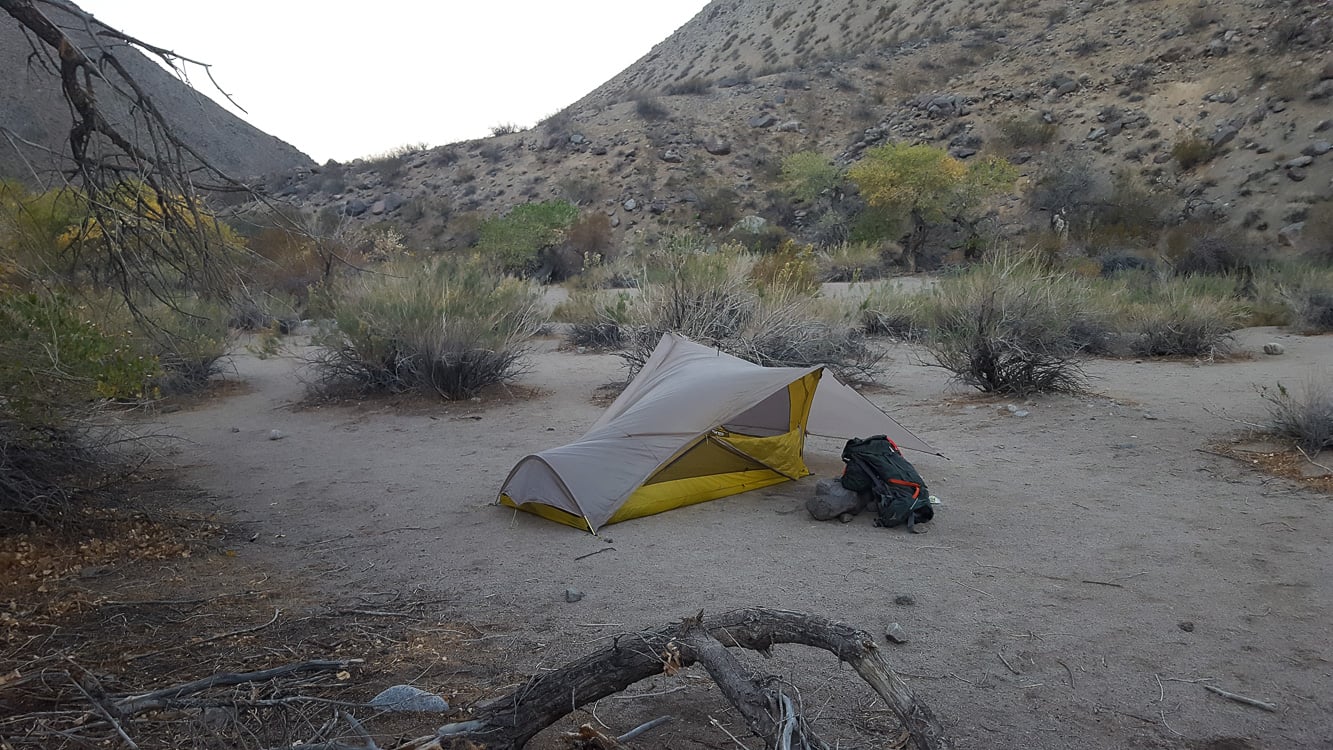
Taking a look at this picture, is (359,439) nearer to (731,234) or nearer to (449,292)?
(449,292)

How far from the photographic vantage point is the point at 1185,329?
12.8 m

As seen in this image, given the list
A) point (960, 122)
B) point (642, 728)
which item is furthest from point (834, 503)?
point (960, 122)

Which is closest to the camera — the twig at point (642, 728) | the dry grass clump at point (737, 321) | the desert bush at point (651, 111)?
the twig at point (642, 728)

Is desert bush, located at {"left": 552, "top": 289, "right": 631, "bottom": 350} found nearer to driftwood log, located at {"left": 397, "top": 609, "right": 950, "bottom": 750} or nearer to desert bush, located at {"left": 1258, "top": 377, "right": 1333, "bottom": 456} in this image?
desert bush, located at {"left": 1258, "top": 377, "right": 1333, "bottom": 456}

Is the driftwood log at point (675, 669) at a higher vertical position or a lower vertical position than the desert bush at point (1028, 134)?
lower

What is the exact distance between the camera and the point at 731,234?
30.4 metres

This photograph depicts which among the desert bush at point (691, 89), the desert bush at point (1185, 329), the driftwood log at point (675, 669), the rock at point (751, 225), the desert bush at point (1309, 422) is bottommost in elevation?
the desert bush at point (1185, 329)

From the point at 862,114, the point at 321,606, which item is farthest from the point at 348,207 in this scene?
the point at 321,606

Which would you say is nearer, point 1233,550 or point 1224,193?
point 1233,550

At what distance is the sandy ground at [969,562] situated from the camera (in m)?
3.37

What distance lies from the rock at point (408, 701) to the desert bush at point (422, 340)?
25.5 feet

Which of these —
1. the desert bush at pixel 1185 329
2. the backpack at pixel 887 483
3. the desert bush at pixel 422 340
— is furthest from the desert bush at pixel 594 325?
the backpack at pixel 887 483

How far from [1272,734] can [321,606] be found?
168 inches

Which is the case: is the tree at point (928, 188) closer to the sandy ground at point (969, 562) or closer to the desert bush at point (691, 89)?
the sandy ground at point (969, 562)
